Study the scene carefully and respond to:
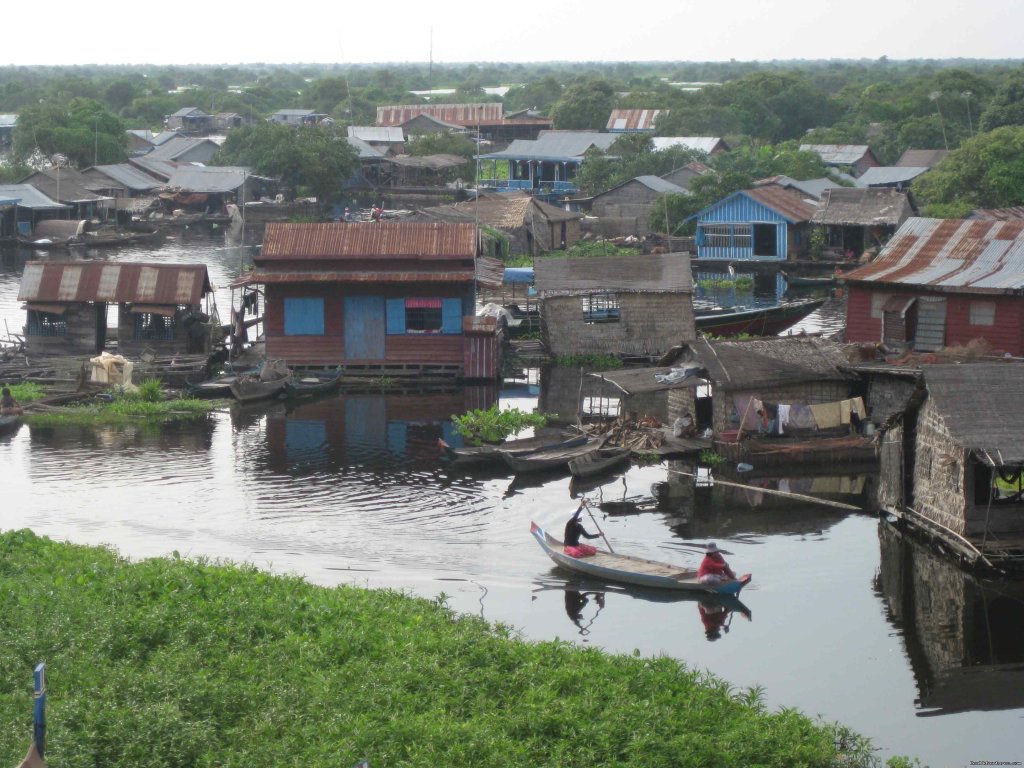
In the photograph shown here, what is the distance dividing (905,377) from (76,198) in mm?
52383

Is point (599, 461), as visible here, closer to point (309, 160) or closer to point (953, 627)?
point (953, 627)

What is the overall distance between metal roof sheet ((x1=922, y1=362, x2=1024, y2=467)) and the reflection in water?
2019 millimetres

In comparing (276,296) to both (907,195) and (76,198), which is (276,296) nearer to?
(907,195)

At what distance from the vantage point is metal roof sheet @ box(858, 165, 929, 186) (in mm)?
71812

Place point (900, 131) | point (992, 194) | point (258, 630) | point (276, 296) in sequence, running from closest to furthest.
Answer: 1. point (258, 630)
2. point (276, 296)
3. point (992, 194)
4. point (900, 131)

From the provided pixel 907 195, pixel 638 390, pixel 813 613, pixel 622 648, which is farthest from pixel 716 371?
pixel 907 195

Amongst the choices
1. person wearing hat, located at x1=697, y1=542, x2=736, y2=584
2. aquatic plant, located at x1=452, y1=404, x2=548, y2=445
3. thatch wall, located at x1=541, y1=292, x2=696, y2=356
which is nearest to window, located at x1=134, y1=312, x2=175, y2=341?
thatch wall, located at x1=541, y1=292, x2=696, y2=356

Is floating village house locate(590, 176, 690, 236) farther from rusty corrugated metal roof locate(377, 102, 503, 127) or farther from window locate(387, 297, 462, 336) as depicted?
rusty corrugated metal roof locate(377, 102, 503, 127)

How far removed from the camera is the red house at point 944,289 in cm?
3272

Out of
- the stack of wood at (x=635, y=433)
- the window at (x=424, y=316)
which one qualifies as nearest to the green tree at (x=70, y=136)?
the window at (x=424, y=316)

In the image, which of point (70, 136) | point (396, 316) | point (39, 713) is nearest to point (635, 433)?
point (396, 316)

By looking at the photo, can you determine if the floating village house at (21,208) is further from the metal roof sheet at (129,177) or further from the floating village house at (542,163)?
the floating village house at (542,163)

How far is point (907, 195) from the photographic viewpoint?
56.8 meters

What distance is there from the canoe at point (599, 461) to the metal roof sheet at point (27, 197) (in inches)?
1851
